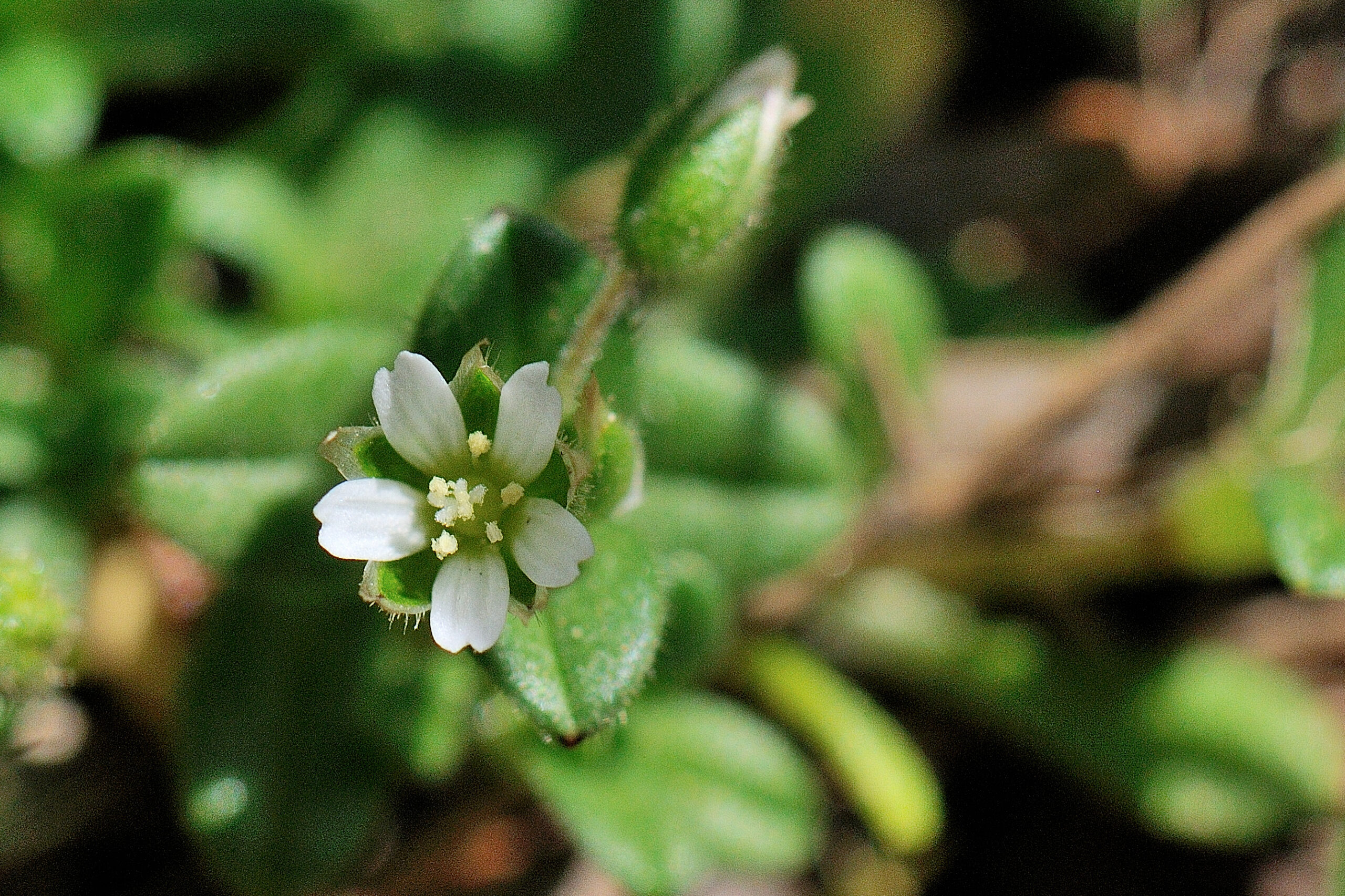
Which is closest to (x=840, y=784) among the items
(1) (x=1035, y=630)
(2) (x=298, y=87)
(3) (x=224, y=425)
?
(1) (x=1035, y=630)

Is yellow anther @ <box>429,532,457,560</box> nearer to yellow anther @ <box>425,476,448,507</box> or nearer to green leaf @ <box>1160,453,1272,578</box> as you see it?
yellow anther @ <box>425,476,448,507</box>

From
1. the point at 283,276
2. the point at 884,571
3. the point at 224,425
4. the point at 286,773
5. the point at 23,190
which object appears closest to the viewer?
the point at 224,425

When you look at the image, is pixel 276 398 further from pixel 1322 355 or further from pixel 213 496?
pixel 1322 355

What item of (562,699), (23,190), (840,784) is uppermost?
(23,190)

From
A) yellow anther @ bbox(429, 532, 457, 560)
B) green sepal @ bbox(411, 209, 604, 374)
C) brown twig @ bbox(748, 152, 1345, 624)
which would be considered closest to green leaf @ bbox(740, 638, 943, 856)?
brown twig @ bbox(748, 152, 1345, 624)

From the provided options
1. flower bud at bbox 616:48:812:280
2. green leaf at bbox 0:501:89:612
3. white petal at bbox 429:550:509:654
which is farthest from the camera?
green leaf at bbox 0:501:89:612

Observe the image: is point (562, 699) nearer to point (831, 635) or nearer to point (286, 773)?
point (286, 773)

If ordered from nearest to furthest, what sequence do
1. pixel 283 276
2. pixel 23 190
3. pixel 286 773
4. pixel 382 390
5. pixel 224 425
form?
1. pixel 382 390
2. pixel 224 425
3. pixel 286 773
4. pixel 23 190
5. pixel 283 276
